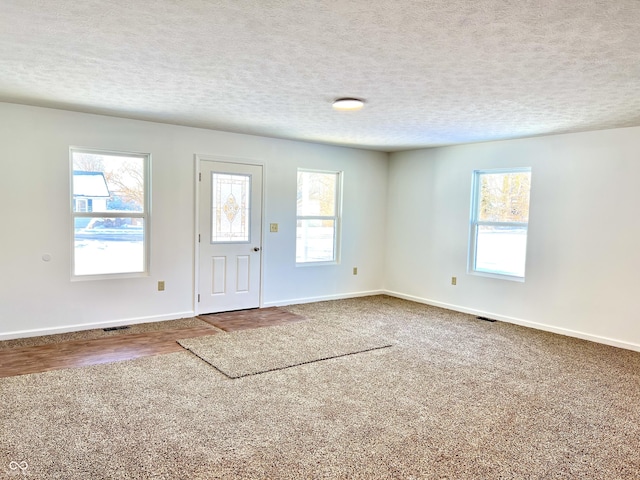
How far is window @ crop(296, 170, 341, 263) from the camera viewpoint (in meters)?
6.42

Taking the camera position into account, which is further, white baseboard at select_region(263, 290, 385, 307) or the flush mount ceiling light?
white baseboard at select_region(263, 290, 385, 307)

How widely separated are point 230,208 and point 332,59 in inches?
129

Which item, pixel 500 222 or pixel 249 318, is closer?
pixel 249 318

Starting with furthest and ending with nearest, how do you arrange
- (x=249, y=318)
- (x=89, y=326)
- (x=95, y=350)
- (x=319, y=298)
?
(x=319, y=298) < (x=249, y=318) < (x=89, y=326) < (x=95, y=350)

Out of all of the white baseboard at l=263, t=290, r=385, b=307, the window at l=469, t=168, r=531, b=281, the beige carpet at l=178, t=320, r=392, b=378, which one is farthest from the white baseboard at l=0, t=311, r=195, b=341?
the window at l=469, t=168, r=531, b=281

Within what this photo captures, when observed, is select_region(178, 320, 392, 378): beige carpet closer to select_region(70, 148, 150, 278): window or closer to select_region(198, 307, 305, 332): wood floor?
select_region(198, 307, 305, 332): wood floor

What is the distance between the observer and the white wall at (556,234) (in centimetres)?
459

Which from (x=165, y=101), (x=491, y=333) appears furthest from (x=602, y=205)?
(x=165, y=101)

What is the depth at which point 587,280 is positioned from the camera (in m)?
4.86

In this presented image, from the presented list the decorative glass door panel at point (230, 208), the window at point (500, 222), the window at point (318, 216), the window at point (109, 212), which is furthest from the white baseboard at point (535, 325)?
the window at point (109, 212)

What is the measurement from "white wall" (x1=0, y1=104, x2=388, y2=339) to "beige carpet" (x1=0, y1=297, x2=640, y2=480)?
131 centimetres

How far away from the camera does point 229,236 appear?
571cm

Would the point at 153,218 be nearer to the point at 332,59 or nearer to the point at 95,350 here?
the point at 95,350

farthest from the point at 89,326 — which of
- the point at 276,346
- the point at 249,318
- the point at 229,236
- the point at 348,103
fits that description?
the point at 348,103
